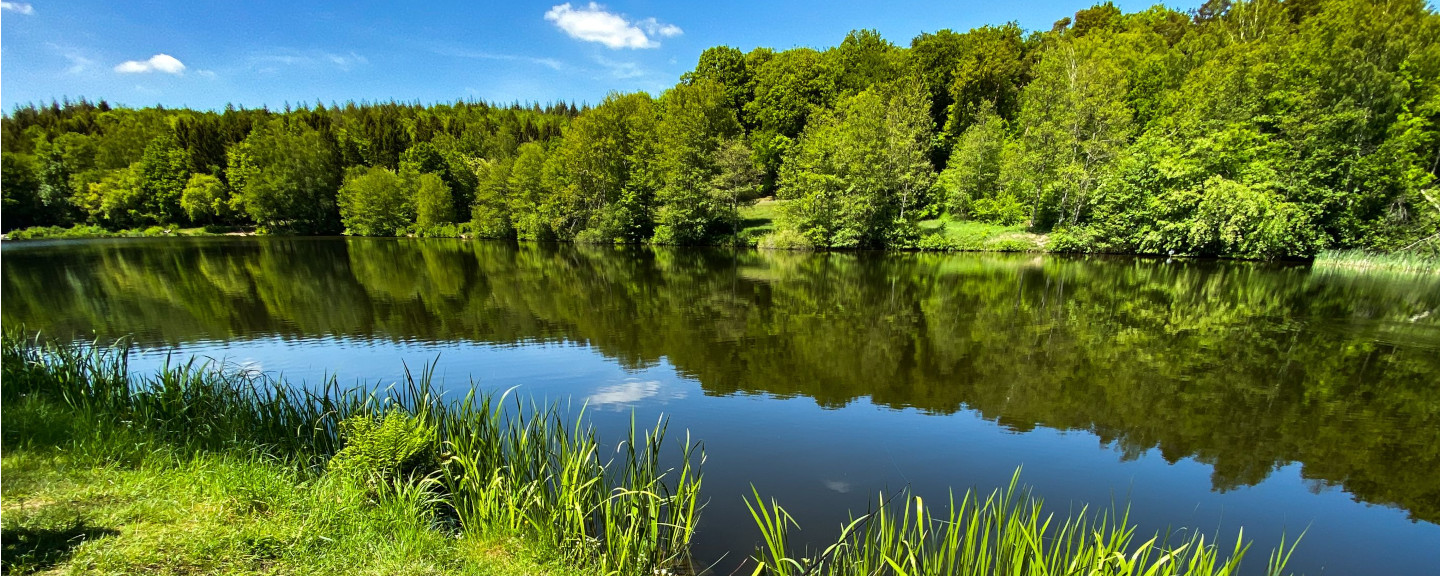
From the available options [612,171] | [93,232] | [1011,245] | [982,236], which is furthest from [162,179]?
[1011,245]

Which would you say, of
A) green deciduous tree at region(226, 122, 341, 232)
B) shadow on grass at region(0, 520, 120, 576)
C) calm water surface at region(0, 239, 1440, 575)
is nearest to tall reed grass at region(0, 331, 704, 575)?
calm water surface at region(0, 239, 1440, 575)

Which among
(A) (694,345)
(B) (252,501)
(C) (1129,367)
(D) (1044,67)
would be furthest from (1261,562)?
(D) (1044,67)

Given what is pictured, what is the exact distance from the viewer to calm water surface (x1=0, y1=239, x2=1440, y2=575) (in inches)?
238

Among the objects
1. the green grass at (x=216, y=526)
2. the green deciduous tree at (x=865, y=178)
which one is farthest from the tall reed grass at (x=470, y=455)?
the green deciduous tree at (x=865, y=178)

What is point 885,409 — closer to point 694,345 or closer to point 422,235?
point 694,345

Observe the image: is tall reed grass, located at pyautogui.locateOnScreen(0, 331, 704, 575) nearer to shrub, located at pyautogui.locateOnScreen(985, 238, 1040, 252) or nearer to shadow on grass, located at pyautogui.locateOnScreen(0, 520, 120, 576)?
shadow on grass, located at pyautogui.locateOnScreen(0, 520, 120, 576)

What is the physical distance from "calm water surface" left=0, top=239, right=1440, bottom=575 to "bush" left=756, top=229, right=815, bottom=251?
1524 cm

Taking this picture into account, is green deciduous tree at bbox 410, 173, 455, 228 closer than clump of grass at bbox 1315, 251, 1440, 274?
No

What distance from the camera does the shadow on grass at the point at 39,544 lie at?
10.5 feet

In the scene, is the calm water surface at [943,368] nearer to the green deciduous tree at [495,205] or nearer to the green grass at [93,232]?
the green deciduous tree at [495,205]

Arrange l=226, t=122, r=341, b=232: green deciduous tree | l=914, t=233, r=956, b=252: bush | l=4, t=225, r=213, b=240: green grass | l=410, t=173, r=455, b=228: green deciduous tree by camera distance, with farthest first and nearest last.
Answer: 1. l=226, t=122, r=341, b=232: green deciduous tree
2. l=410, t=173, r=455, b=228: green deciduous tree
3. l=4, t=225, r=213, b=240: green grass
4. l=914, t=233, r=956, b=252: bush

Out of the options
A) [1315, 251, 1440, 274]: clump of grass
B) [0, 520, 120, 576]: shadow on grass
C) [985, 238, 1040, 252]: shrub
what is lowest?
[0, 520, 120, 576]: shadow on grass

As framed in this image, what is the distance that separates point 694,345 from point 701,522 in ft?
23.6

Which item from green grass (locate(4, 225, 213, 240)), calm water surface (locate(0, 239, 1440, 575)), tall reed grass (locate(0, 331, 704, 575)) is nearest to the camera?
tall reed grass (locate(0, 331, 704, 575))
